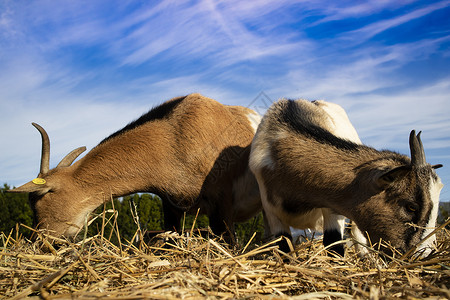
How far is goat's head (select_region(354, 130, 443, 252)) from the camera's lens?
332cm

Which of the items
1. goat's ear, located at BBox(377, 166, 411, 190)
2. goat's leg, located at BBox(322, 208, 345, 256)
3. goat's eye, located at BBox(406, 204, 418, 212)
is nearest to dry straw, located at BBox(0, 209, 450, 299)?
goat's eye, located at BBox(406, 204, 418, 212)

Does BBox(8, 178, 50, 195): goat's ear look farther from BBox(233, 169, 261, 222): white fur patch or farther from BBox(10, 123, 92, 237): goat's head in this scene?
BBox(233, 169, 261, 222): white fur patch

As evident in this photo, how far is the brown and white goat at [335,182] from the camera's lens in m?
3.36

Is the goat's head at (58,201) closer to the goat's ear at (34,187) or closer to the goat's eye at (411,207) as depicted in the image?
the goat's ear at (34,187)

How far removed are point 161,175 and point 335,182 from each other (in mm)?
2391

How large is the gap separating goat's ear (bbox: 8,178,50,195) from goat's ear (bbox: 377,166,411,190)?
4.02 m

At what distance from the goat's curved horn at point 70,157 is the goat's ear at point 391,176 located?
13.6 ft

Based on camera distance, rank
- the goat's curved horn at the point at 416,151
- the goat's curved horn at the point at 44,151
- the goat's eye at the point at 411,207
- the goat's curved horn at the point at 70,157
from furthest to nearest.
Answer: the goat's curved horn at the point at 70,157, the goat's curved horn at the point at 44,151, the goat's eye at the point at 411,207, the goat's curved horn at the point at 416,151

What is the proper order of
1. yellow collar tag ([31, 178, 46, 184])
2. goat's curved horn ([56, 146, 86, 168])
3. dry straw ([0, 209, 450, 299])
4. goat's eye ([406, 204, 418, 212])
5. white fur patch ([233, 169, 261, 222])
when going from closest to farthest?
1. dry straw ([0, 209, 450, 299])
2. goat's eye ([406, 204, 418, 212])
3. yellow collar tag ([31, 178, 46, 184])
4. white fur patch ([233, 169, 261, 222])
5. goat's curved horn ([56, 146, 86, 168])

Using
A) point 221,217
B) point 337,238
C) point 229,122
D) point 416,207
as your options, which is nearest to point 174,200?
point 221,217

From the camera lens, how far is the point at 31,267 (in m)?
2.75

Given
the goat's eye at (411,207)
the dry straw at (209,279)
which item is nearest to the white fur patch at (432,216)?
the goat's eye at (411,207)

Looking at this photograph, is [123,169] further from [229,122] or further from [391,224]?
[391,224]

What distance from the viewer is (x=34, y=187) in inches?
202
